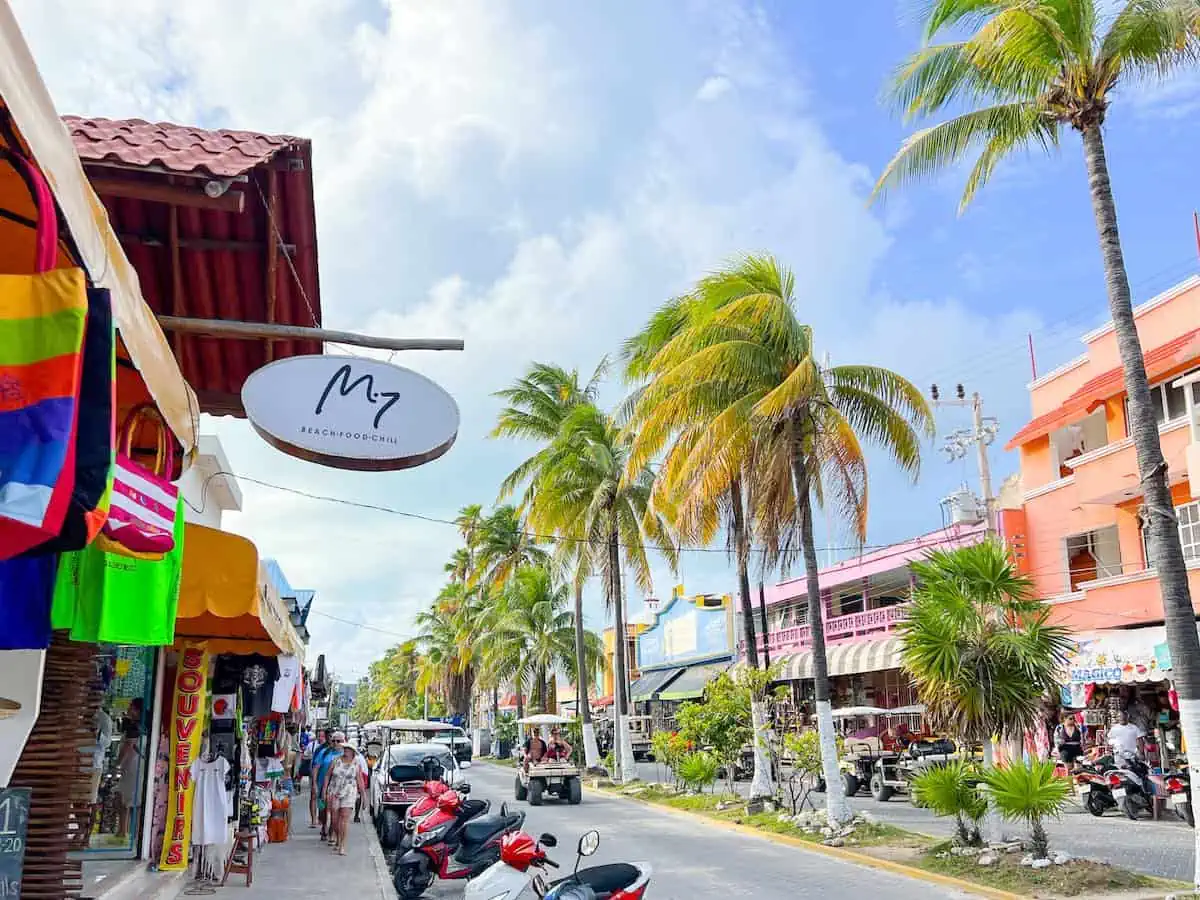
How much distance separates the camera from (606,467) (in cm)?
3069

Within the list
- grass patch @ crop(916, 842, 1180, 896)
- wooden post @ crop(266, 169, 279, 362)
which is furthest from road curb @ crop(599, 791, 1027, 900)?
wooden post @ crop(266, 169, 279, 362)

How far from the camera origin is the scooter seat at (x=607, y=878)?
25.8ft

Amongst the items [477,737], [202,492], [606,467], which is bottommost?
[477,737]

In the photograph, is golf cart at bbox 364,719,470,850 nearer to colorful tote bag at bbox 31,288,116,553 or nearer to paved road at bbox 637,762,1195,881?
paved road at bbox 637,762,1195,881

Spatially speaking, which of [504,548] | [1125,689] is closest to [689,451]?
[1125,689]

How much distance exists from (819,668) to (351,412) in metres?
12.6

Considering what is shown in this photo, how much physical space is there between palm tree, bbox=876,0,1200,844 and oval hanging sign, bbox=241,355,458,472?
327 inches

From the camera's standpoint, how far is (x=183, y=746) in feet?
38.5

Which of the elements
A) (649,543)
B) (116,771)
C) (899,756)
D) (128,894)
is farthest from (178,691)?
(649,543)

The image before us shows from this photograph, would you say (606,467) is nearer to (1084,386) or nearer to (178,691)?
(1084,386)

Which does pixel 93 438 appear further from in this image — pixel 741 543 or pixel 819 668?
pixel 741 543

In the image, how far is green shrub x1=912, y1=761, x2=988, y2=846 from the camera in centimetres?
1291

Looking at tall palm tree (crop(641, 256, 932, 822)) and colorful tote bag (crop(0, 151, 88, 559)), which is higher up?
tall palm tree (crop(641, 256, 932, 822))

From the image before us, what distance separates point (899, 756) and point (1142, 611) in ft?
20.9
